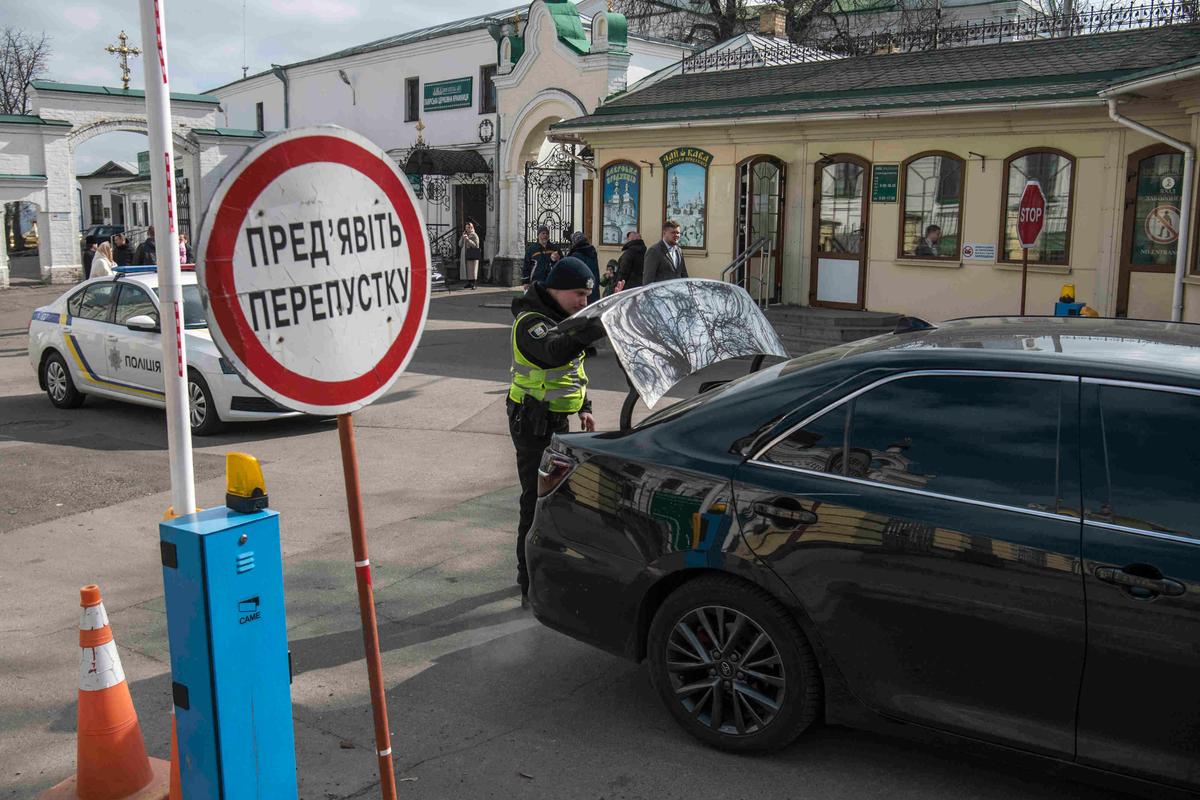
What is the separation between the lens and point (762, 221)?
18531 millimetres

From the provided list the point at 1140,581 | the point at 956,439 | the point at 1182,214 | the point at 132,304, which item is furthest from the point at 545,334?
the point at 1182,214

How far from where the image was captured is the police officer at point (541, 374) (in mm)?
5484

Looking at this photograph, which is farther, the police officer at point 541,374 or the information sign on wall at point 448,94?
the information sign on wall at point 448,94

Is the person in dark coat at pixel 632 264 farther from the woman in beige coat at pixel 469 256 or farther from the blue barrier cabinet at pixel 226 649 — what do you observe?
the woman in beige coat at pixel 469 256

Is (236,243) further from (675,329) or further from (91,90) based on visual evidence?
(91,90)

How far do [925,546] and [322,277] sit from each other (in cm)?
222

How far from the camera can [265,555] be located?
10.3 feet

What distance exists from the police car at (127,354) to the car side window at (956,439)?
24.3ft

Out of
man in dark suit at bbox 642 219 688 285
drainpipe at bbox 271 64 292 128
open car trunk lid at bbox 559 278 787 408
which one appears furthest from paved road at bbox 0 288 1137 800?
drainpipe at bbox 271 64 292 128

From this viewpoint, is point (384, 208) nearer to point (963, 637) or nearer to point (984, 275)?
point (963, 637)

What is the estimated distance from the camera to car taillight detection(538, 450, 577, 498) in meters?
4.67

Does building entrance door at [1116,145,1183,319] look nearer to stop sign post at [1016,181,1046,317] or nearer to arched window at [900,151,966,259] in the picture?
stop sign post at [1016,181,1046,317]

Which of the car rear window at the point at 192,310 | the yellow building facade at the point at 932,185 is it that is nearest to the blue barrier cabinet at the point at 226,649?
the car rear window at the point at 192,310

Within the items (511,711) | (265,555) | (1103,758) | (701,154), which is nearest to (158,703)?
(511,711)
